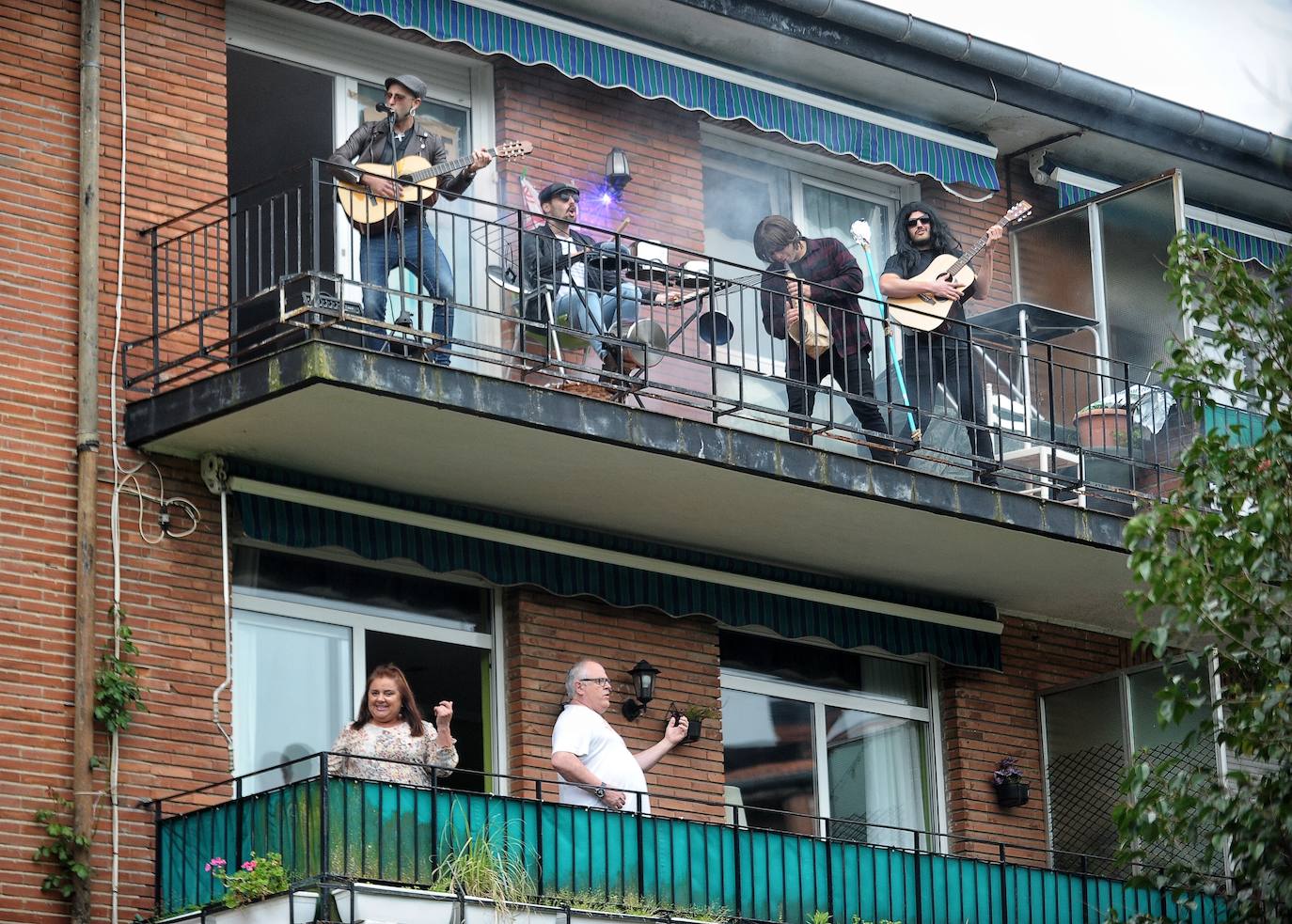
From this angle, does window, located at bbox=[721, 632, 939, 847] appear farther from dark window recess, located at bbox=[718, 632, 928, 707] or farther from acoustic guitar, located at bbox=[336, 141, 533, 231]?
acoustic guitar, located at bbox=[336, 141, 533, 231]

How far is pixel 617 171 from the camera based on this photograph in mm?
15109

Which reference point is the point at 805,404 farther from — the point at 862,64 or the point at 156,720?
the point at 156,720

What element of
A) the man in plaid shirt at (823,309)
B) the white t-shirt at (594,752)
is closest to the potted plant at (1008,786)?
the man in plaid shirt at (823,309)

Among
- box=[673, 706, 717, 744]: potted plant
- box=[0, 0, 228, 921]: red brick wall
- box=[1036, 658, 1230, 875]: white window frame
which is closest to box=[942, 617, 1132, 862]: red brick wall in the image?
box=[1036, 658, 1230, 875]: white window frame

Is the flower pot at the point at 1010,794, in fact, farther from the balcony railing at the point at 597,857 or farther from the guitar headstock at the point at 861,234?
the guitar headstock at the point at 861,234

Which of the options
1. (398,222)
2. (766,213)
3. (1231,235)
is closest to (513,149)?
(398,222)

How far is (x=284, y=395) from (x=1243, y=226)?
31.5 ft

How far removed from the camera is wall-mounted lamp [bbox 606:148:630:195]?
1512cm

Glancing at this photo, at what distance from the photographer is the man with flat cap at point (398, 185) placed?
42.0 feet

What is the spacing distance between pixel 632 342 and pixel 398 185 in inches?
60.1

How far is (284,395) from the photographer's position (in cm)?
1197

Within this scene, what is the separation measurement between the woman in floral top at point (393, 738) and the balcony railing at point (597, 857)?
16 cm

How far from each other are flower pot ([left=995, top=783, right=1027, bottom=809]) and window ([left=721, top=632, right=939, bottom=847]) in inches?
16.7

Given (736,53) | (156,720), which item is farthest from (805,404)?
(156,720)
